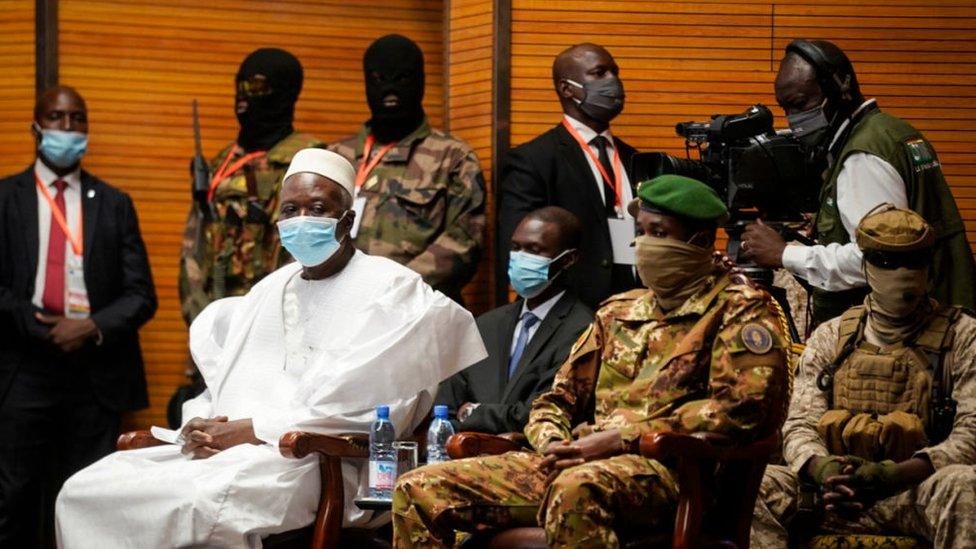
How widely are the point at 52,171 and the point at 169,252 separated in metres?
0.95

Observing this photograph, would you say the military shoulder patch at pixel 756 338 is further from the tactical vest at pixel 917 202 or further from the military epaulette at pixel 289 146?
the military epaulette at pixel 289 146

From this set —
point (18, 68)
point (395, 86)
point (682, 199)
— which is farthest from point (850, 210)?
point (18, 68)

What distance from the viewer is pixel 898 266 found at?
486 centimetres

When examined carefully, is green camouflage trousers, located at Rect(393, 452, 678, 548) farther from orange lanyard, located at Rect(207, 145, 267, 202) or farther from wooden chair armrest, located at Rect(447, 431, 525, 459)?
orange lanyard, located at Rect(207, 145, 267, 202)

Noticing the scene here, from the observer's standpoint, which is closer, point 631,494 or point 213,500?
point 631,494

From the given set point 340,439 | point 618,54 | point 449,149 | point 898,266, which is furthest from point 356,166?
point 898,266

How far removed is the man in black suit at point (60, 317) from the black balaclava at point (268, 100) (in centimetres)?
72

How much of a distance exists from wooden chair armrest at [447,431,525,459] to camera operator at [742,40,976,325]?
3.78 feet

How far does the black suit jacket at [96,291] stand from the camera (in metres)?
7.03

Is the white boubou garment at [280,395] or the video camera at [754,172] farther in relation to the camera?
the video camera at [754,172]

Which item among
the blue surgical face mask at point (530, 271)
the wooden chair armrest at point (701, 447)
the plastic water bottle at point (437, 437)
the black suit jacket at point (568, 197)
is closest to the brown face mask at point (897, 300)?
the wooden chair armrest at point (701, 447)

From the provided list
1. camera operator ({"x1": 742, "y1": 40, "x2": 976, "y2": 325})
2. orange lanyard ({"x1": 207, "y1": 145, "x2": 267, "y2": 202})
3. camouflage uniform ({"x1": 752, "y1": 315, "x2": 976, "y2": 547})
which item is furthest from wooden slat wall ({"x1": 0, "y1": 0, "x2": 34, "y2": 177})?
camouflage uniform ({"x1": 752, "y1": 315, "x2": 976, "y2": 547})

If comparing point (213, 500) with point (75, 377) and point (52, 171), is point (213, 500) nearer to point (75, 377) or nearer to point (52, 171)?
point (75, 377)

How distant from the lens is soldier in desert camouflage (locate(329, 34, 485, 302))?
666cm
